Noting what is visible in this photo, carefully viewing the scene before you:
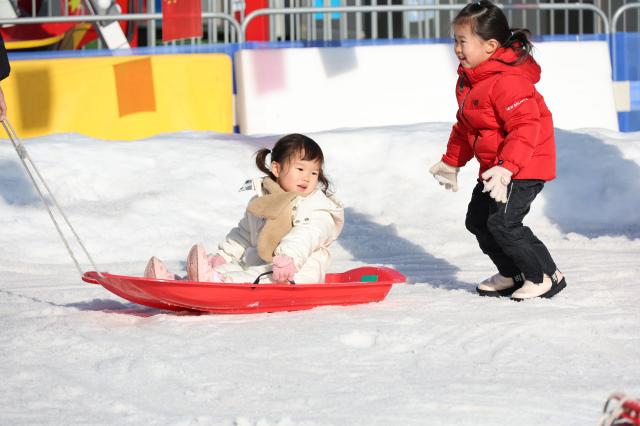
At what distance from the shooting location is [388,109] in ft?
27.4

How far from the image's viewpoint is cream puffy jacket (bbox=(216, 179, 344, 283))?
4133mm

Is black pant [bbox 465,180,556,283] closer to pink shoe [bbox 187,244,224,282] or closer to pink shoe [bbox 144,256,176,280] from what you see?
pink shoe [bbox 187,244,224,282]

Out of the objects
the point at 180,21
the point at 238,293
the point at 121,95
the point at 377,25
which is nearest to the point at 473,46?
the point at 238,293

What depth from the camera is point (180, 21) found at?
8.41m

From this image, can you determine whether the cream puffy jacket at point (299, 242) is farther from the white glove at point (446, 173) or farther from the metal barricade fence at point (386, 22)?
the metal barricade fence at point (386, 22)

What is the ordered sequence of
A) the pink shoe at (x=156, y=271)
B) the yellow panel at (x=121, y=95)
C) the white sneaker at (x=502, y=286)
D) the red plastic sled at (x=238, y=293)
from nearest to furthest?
the red plastic sled at (x=238, y=293) < the pink shoe at (x=156, y=271) < the white sneaker at (x=502, y=286) < the yellow panel at (x=121, y=95)

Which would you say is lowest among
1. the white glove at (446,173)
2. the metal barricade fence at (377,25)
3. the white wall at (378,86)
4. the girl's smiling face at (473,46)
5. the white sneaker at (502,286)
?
the white sneaker at (502,286)

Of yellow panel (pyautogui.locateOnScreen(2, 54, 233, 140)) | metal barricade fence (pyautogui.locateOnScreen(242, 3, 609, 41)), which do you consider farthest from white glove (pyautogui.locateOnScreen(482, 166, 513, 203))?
metal barricade fence (pyautogui.locateOnScreen(242, 3, 609, 41))

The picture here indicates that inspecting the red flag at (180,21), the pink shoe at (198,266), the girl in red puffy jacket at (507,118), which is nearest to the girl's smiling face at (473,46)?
the girl in red puffy jacket at (507,118)

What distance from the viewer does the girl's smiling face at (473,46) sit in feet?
14.2

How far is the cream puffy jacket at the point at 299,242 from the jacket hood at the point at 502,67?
760 mm

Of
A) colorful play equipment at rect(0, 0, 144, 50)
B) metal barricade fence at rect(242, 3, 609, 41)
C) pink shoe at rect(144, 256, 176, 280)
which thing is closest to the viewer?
pink shoe at rect(144, 256, 176, 280)

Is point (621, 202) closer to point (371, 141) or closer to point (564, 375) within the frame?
point (371, 141)

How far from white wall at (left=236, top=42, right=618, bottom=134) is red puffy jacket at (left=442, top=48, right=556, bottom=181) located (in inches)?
149
